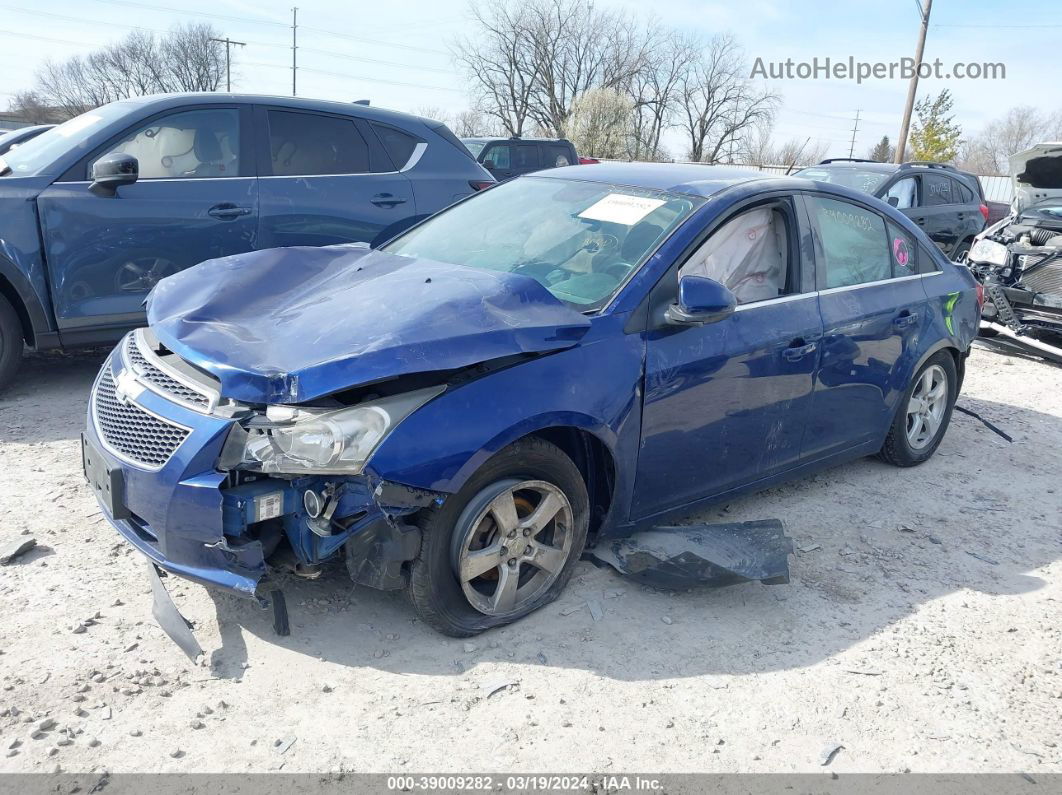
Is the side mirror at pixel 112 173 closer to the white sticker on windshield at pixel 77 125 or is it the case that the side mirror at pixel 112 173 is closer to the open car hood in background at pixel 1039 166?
the white sticker on windshield at pixel 77 125

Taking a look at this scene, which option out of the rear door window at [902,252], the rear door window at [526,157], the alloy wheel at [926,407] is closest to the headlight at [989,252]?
the alloy wheel at [926,407]

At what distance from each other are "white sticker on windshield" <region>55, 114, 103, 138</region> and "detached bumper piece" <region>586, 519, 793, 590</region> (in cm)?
437

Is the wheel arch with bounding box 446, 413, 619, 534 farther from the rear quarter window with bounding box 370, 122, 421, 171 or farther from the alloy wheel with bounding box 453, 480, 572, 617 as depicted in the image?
the rear quarter window with bounding box 370, 122, 421, 171

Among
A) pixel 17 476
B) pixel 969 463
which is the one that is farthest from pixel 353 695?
pixel 969 463

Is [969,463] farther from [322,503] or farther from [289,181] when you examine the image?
[289,181]

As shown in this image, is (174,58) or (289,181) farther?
(174,58)

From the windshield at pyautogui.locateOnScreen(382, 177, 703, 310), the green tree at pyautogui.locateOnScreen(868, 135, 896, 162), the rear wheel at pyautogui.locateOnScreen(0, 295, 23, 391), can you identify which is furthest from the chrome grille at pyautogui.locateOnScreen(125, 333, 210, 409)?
the green tree at pyautogui.locateOnScreen(868, 135, 896, 162)

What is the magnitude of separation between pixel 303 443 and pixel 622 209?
188cm

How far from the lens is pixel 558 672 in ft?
9.75

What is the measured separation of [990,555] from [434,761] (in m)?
3.06

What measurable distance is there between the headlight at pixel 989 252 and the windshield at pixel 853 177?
2011 millimetres

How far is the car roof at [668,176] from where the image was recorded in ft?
12.9

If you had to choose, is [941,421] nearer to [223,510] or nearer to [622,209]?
[622,209]

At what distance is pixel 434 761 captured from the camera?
251 cm
